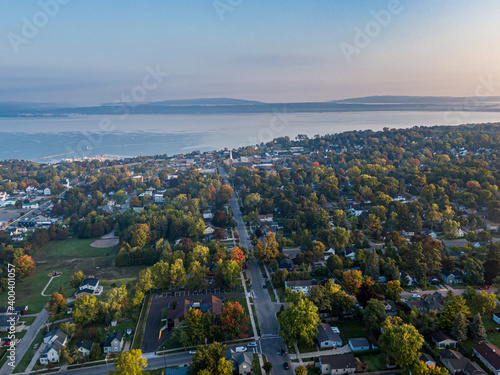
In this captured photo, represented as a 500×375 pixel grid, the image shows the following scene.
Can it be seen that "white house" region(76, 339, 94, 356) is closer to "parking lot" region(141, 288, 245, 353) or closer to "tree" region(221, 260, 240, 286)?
"parking lot" region(141, 288, 245, 353)

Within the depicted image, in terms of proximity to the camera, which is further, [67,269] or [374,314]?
[67,269]

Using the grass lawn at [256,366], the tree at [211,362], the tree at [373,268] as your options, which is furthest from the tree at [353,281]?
the tree at [211,362]

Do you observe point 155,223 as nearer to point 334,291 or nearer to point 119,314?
point 119,314

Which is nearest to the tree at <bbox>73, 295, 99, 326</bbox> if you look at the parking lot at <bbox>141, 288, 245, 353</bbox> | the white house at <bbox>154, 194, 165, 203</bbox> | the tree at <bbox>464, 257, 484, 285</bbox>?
the parking lot at <bbox>141, 288, 245, 353</bbox>

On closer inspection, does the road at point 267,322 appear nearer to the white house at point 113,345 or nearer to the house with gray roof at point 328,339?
the house with gray roof at point 328,339

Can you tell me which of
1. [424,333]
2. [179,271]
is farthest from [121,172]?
[424,333]

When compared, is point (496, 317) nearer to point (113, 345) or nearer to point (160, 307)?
point (160, 307)

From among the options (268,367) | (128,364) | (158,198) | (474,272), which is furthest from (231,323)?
(158,198)
